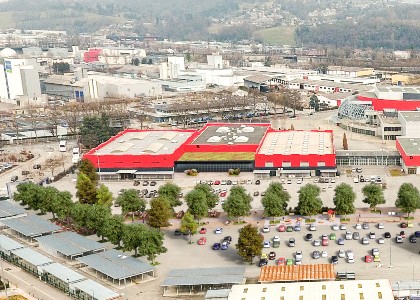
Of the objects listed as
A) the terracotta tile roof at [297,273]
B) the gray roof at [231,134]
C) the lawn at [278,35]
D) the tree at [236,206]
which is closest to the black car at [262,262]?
the terracotta tile roof at [297,273]

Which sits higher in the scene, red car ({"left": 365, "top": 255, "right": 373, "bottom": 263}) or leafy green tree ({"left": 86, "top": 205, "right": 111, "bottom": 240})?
leafy green tree ({"left": 86, "top": 205, "right": 111, "bottom": 240})

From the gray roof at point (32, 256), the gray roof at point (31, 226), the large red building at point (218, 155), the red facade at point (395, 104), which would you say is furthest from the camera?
the red facade at point (395, 104)

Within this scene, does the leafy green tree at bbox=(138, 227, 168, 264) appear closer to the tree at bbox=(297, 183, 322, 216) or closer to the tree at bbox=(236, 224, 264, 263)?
the tree at bbox=(236, 224, 264, 263)

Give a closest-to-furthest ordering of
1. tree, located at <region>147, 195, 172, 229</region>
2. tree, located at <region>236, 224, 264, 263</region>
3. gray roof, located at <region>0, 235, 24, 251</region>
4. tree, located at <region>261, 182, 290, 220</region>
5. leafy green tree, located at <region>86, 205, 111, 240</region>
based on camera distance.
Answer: tree, located at <region>236, 224, 264, 263</region> < gray roof, located at <region>0, 235, 24, 251</region> < leafy green tree, located at <region>86, 205, 111, 240</region> < tree, located at <region>147, 195, 172, 229</region> < tree, located at <region>261, 182, 290, 220</region>

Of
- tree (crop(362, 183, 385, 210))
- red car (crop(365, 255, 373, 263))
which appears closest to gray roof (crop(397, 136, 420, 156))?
tree (crop(362, 183, 385, 210))

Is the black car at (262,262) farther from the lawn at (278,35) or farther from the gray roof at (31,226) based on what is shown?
the lawn at (278,35)

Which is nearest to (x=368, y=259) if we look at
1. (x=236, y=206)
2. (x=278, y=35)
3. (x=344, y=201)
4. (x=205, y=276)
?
(x=344, y=201)
